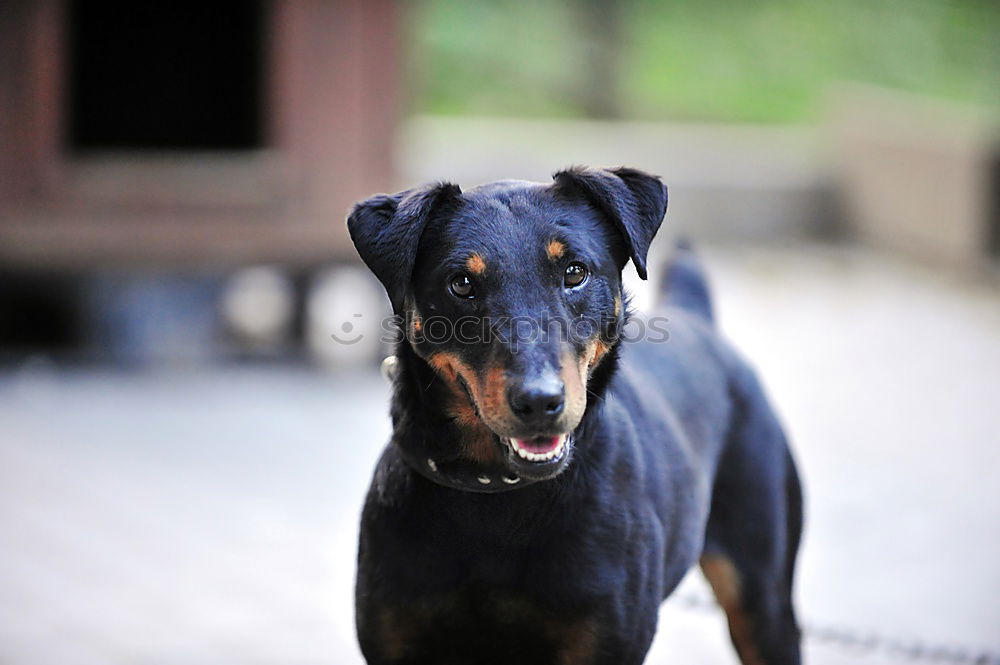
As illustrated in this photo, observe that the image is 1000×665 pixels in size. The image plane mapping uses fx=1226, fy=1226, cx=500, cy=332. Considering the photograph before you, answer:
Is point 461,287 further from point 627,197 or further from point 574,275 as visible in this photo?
point 627,197

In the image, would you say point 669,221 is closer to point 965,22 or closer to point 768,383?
point 768,383

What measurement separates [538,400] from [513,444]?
17 centimetres

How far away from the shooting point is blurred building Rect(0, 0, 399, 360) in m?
7.36

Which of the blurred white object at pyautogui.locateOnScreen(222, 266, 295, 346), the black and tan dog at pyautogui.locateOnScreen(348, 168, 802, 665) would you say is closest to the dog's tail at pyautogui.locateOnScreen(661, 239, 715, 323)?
the black and tan dog at pyautogui.locateOnScreen(348, 168, 802, 665)

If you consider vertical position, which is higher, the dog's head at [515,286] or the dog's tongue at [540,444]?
the dog's head at [515,286]

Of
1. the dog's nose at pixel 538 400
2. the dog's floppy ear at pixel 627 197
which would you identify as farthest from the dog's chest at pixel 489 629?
the dog's floppy ear at pixel 627 197

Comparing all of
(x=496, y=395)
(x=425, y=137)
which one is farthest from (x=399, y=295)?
(x=425, y=137)

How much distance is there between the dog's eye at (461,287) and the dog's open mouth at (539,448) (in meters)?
0.34

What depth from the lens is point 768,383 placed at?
806cm

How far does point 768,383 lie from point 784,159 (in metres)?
6.65

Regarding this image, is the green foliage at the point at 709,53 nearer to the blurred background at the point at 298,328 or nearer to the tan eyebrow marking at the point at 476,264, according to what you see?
the blurred background at the point at 298,328

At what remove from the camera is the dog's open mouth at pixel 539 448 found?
2.52 m

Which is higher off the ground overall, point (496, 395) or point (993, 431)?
point (496, 395)

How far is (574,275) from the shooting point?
2676 mm
